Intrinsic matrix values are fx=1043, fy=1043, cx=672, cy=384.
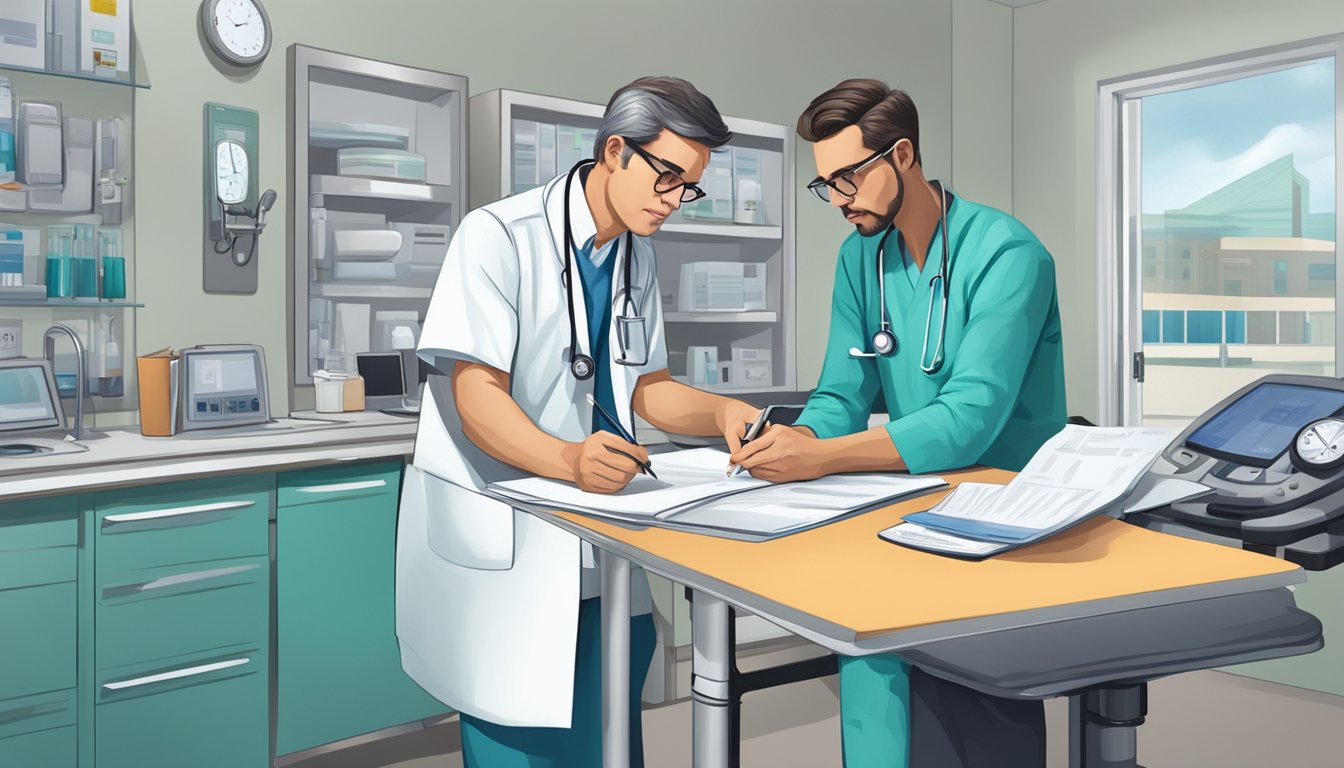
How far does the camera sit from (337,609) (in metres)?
2.77

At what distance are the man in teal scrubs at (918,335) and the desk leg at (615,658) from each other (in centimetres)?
28

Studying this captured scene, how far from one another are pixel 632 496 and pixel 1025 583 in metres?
0.59

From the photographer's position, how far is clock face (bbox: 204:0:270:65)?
9.84ft

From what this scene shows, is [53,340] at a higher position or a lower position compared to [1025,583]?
higher

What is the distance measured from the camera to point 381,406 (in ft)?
10.9

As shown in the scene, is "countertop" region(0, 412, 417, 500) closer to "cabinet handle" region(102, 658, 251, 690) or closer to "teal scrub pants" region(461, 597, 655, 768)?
"cabinet handle" region(102, 658, 251, 690)

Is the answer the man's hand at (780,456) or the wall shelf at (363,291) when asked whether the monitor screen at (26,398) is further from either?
the man's hand at (780,456)

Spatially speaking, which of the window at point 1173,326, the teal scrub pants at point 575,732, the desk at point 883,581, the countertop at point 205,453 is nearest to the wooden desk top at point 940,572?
the desk at point 883,581

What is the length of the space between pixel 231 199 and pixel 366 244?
0.40m

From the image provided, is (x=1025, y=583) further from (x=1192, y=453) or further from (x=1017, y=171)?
(x=1017, y=171)

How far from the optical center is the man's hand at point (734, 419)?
70.4 inches

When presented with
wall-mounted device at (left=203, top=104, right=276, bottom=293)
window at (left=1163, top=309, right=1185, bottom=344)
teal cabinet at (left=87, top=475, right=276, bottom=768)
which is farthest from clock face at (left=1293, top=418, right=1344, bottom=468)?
window at (left=1163, top=309, right=1185, bottom=344)

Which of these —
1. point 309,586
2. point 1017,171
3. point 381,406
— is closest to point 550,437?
point 309,586

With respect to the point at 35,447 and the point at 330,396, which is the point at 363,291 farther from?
the point at 35,447
